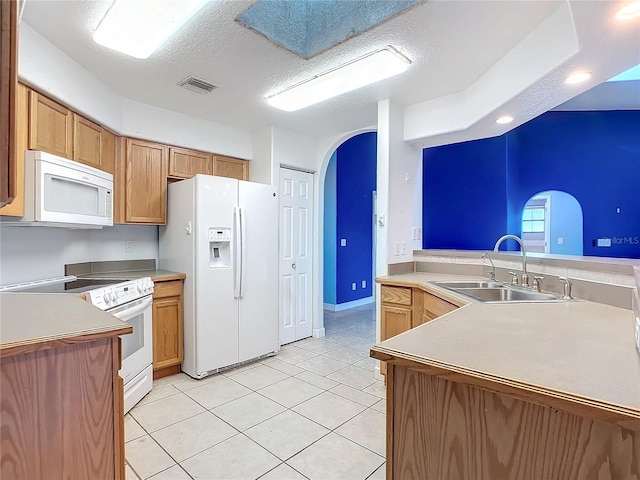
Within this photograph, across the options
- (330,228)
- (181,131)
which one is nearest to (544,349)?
(181,131)

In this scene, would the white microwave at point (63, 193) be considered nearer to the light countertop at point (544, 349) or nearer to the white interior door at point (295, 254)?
the white interior door at point (295, 254)

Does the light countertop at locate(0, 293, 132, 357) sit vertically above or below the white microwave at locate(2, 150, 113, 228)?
below

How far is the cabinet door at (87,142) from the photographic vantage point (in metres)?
2.35

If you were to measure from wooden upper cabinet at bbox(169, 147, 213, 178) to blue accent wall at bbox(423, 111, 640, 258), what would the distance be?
3556 millimetres

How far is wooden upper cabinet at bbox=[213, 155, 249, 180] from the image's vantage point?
138 inches

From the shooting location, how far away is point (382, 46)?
2.00 metres

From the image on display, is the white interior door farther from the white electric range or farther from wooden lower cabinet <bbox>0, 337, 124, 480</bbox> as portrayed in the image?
wooden lower cabinet <bbox>0, 337, 124, 480</bbox>

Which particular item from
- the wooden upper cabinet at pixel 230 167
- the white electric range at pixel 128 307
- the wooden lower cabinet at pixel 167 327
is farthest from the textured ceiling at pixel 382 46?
the wooden lower cabinet at pixel 167 327

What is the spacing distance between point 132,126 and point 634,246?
7.12m

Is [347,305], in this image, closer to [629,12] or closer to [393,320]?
[393,320]

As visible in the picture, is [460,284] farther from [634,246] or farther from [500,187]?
[634,246]

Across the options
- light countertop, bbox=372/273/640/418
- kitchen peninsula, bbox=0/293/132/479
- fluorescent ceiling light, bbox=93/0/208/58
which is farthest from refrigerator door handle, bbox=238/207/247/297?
light countertop, bbox=372/273/640/418

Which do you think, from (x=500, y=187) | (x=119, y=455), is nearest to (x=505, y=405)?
(x=119, y=455)

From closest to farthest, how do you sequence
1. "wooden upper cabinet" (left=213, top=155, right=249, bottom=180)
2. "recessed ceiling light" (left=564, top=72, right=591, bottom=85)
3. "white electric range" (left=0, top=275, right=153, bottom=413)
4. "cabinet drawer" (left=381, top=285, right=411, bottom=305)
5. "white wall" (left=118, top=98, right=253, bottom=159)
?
1. "recessed ceiling light" (left=564, top=72, right=591, bottom=85)
2. "white electric range" (left=0, top=275, right=153, bottom=413)
3. "cabinet drawer" (left=381, top=285, right=411, bottom=305)
4. "white wall" (left=118, top=98, right=253, bottom=159)
5. "wooden upper cabinet" (left=213, top=155, right=249, bottom=180)
